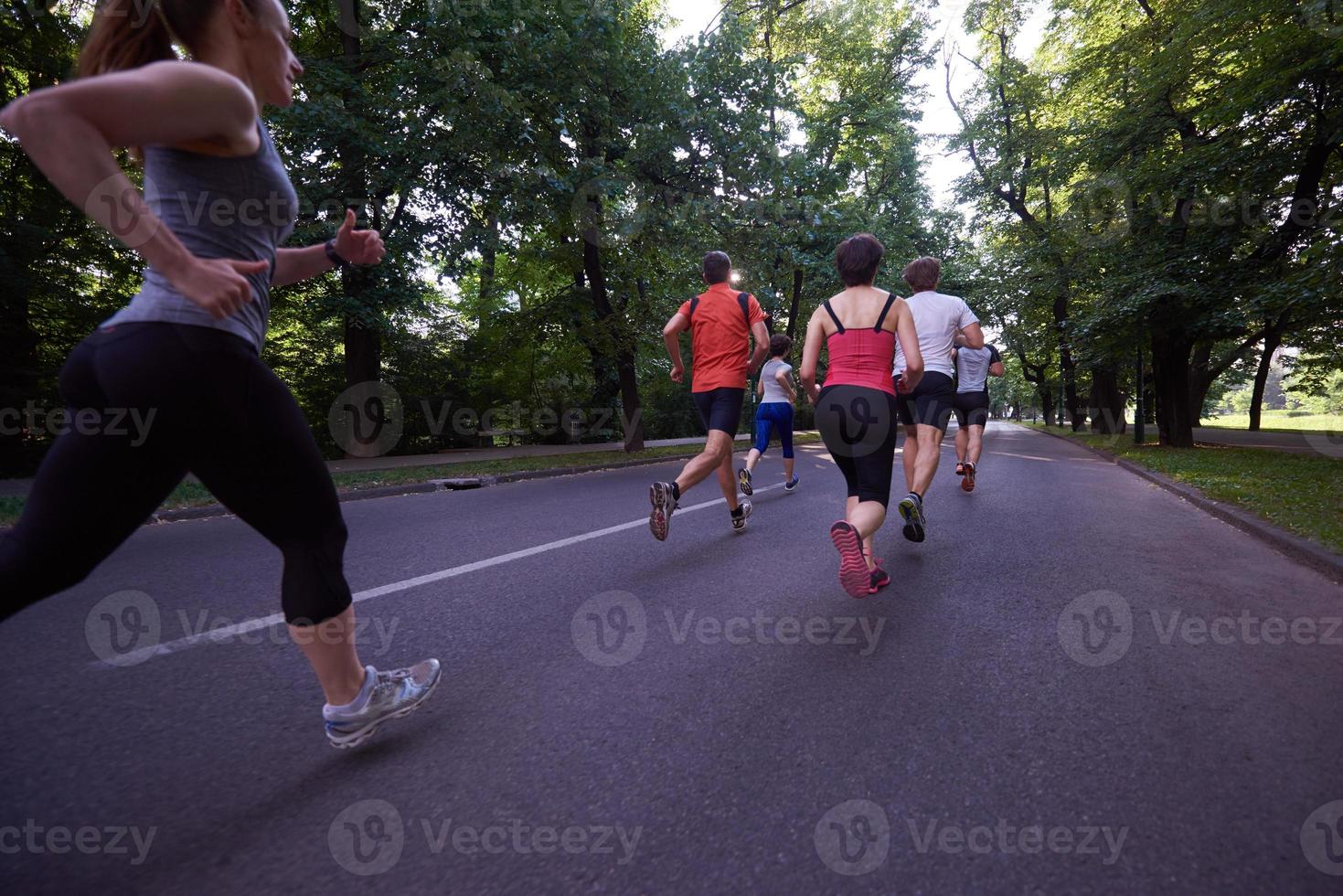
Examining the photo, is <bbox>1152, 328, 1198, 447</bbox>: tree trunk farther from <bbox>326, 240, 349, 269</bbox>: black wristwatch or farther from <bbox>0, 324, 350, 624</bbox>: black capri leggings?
<bbox>0, 324, 350, 624</bbox>: black capri leggings

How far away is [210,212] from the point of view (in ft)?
4.92

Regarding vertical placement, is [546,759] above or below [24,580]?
below

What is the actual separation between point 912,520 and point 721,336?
1978 millimetres

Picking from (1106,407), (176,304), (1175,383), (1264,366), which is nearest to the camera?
(176,304)

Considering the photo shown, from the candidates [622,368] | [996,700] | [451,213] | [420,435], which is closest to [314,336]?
[420,435]

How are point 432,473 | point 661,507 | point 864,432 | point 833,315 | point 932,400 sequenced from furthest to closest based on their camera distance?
point 432,473, point 932,400, point 661,507, point 833,315, point 864,432

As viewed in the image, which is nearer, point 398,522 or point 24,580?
point 24,580

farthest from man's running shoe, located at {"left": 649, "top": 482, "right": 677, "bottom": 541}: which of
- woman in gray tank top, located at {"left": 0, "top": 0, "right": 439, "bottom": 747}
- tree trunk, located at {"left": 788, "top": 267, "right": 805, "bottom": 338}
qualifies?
tree trunk, located at {"left": 788, "top": 267, "right": 805, "bottom": 338}

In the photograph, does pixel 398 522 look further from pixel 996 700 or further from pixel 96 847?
pixel 996 700

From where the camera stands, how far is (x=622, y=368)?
1582 centimetres

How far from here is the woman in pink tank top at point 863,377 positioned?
3449 mm

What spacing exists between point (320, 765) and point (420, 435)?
16700mm

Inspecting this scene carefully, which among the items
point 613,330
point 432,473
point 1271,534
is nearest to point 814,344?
point 1271,534

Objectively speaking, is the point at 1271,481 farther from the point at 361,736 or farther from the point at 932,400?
the point at 361,736
